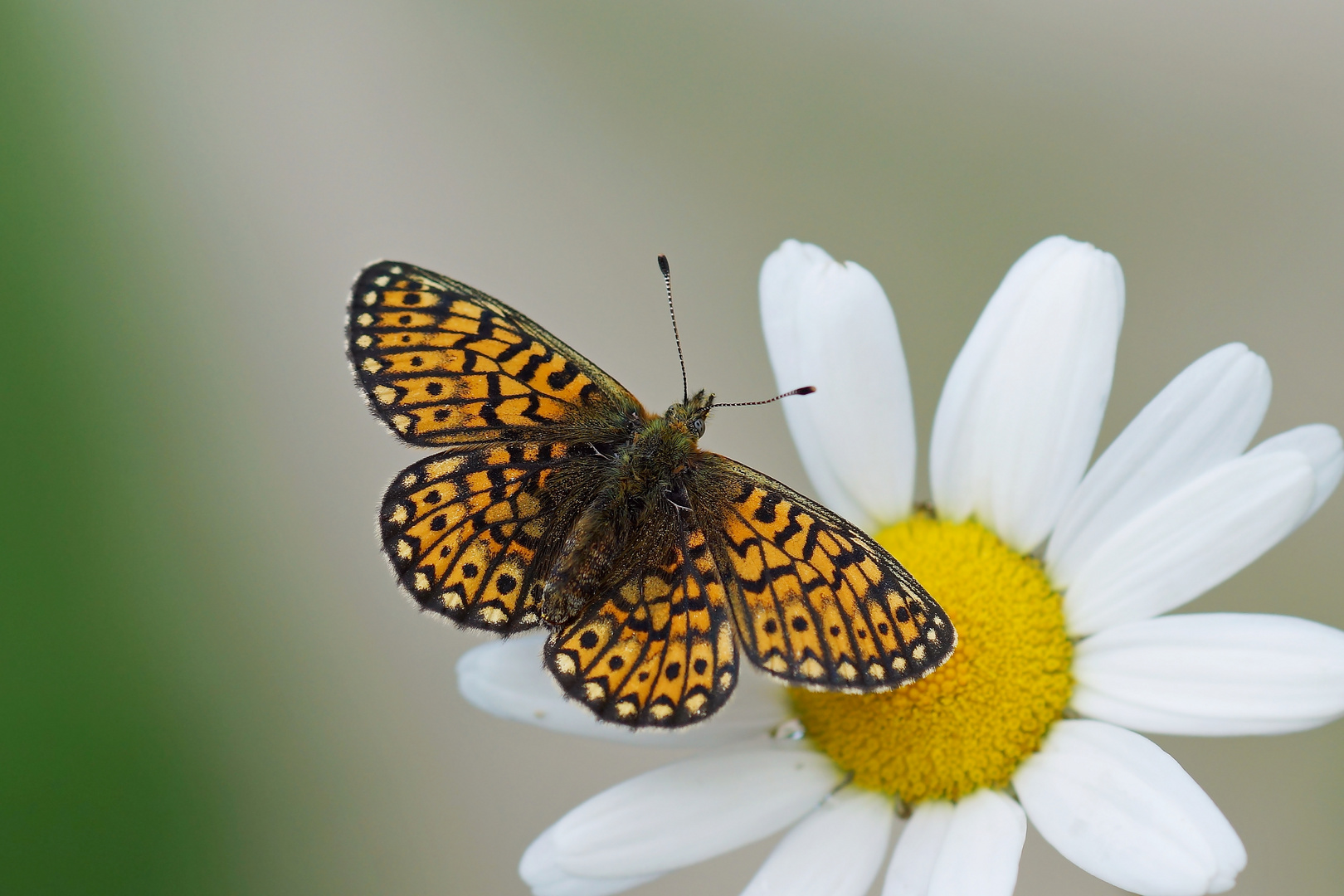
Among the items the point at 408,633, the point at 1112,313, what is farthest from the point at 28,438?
the point at 1112,313

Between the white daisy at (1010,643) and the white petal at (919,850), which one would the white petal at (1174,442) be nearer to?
the white daisy at (1010,643)

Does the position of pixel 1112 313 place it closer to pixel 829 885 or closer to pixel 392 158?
pixel 829 885

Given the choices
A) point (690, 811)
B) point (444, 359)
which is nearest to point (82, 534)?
point (444, 359)

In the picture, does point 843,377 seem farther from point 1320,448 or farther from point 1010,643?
point 1320,448

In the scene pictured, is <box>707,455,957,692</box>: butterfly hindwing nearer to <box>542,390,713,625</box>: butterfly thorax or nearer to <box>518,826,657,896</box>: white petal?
<box>542,390,713,625</box>: butterfly thorax

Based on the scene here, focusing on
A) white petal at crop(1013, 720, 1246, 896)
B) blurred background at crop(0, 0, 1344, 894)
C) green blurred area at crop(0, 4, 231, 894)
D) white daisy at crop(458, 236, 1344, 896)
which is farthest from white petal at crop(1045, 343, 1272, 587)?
green blurred area at crop(0, 4, 231, 894)
